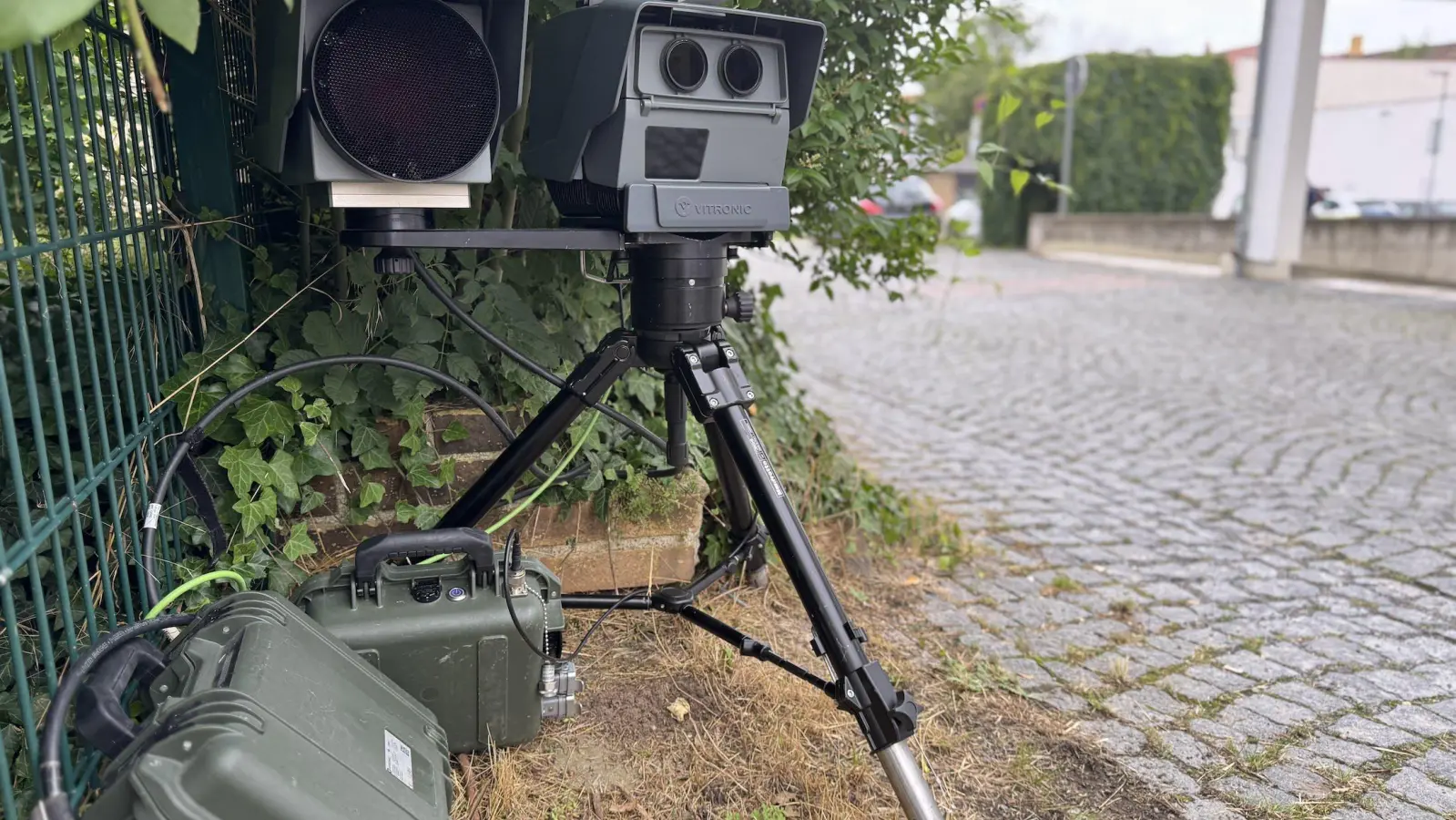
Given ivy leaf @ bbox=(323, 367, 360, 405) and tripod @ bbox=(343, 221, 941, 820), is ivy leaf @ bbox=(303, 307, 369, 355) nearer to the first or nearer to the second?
ivy leaf @ bbox=(323, 367, 360, 405)

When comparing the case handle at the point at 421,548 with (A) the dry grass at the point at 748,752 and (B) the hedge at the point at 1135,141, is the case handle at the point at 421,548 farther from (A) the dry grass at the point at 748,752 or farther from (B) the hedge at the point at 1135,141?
(B) the hedge at the point at 1135,141

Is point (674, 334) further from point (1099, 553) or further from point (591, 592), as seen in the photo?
point (1099, 553)

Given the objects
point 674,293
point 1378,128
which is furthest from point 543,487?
point 1378,128

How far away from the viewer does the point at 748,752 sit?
210 centimetres

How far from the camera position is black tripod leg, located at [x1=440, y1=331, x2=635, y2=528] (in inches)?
72.7

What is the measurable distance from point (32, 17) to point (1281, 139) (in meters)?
13.9

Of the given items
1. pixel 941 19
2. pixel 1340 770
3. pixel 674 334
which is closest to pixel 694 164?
pixel 674 334

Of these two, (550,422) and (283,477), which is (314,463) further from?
(550,422)

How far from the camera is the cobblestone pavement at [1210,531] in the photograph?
2354mm

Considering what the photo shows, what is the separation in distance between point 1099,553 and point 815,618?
7.56 ft

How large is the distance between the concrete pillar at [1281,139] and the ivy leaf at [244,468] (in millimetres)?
12912

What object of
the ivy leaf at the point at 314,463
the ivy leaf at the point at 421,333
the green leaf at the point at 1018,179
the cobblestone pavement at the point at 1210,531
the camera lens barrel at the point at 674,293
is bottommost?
the cobblestone pavement at the point at 1210,531

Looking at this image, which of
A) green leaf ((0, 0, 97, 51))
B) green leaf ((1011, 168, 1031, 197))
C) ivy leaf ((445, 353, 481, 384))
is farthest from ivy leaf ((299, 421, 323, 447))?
green leaf ((1011, 168, 1031, 197))

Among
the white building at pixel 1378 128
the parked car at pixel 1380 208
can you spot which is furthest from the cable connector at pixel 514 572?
the white building at pixel 1378 128
